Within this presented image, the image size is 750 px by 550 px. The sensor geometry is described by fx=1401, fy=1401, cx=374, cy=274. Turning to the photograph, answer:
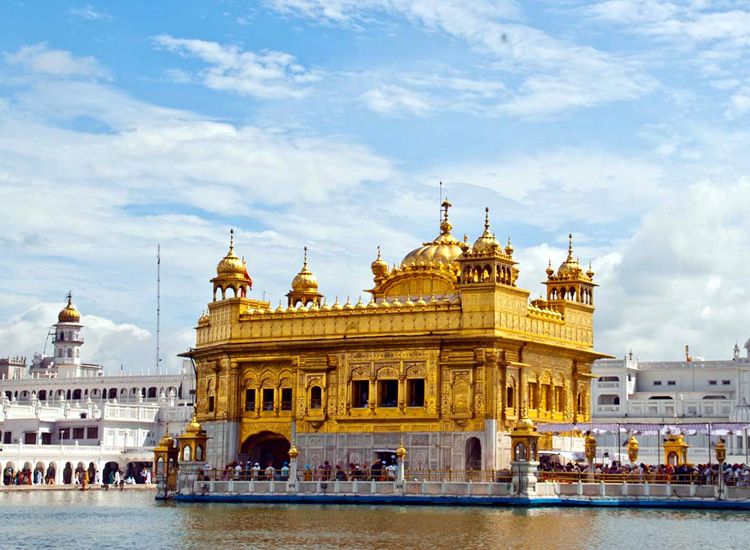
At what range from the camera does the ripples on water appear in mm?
34750

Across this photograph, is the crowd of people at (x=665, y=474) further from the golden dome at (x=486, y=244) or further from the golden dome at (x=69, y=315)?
the golden dome at (x=69, y=315)

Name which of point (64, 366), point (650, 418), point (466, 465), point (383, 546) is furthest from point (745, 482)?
point (64, 366)

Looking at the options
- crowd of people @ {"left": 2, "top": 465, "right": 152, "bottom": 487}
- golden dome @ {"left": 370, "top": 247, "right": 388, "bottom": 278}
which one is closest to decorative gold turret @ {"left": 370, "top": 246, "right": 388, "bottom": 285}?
golden dome @ {"left": 370, "top": 247, "right": 388, "bottom": 278}

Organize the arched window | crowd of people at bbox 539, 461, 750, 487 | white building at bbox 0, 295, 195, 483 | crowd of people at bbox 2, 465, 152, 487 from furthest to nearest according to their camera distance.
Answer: white building at bbox 0, 295, 195, 483, crowd of people at bbox 2, 465, 152, 487, the arched window, crowd of people at bbox 539, 461, 750, 487

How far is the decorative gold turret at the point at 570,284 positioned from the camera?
60.2 m

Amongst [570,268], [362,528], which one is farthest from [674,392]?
[362,528]

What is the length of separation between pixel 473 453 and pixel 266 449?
10786 mm

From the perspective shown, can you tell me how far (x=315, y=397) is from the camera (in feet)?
186

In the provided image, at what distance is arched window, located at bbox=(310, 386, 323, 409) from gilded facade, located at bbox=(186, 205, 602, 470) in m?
0.06

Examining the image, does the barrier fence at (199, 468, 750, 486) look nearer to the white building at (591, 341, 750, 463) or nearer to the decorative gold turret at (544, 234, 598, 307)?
the decorative gold turret at (544, 234, 598, 307)

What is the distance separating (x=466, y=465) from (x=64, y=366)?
73.1 metres

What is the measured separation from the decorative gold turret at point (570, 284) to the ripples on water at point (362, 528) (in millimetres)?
15736

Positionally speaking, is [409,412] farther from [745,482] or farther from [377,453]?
[745,482]

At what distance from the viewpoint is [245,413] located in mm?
58812
